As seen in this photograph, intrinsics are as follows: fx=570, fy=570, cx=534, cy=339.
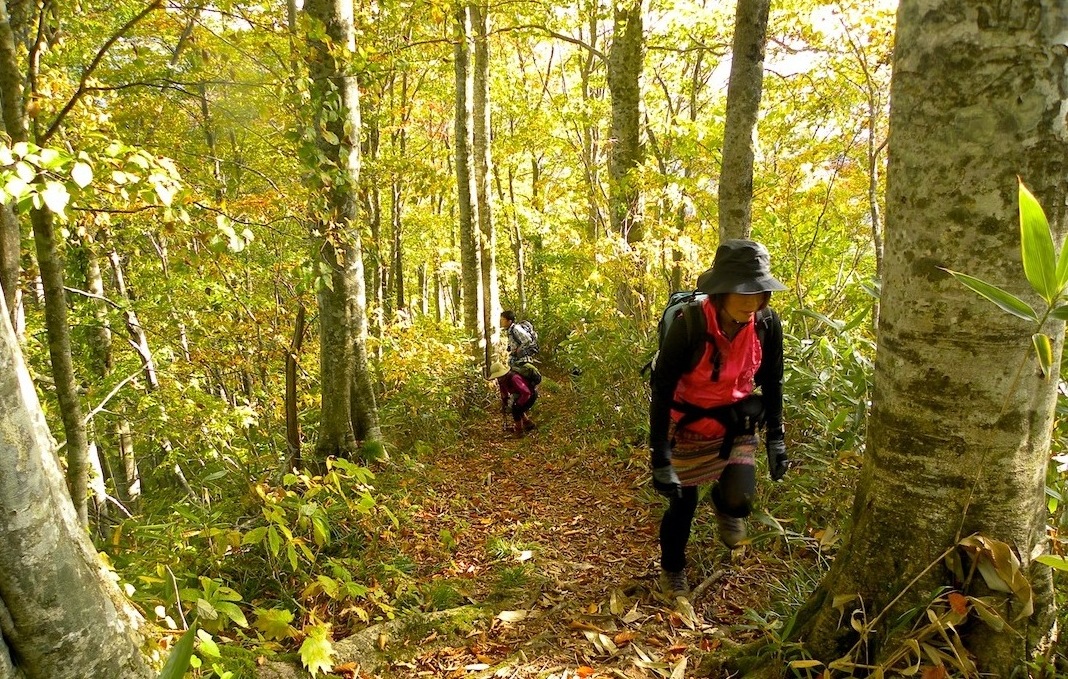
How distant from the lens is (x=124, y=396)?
8258 mm

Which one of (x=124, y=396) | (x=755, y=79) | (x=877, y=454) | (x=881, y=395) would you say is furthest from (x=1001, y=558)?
(x=124, y=396)

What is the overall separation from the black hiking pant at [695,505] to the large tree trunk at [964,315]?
1.24 meters

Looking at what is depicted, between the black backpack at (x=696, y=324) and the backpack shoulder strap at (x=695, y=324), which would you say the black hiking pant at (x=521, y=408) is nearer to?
the black backpack at (x=696, y=324)

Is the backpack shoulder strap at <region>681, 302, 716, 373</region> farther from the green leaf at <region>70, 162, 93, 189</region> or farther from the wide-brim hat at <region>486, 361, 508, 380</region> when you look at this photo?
the wide-brim hat at <region>486, 361, 508, 380</region>

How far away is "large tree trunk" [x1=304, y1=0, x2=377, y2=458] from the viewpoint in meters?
5.21

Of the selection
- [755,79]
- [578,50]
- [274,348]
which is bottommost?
[274,348]

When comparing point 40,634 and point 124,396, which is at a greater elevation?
point 40,634

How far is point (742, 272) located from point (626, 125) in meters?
6.71

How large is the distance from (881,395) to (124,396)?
9.52m

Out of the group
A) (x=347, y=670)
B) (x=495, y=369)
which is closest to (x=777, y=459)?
(x=347, y=670)

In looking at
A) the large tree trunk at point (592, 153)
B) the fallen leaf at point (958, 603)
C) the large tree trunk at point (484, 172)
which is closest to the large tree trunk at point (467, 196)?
the large tree trunk at point (484, 172)

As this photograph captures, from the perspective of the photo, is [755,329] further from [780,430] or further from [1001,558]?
[1001,558]

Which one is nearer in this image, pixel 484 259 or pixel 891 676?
pixel 891 676

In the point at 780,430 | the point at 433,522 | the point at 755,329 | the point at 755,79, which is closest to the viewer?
the point at 755,329
